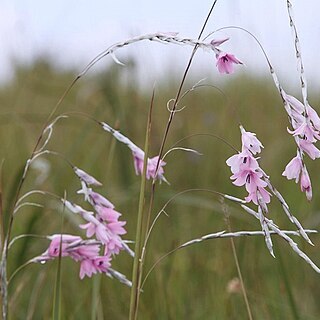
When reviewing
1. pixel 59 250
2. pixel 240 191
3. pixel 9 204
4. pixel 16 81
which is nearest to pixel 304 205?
pixel 240 191

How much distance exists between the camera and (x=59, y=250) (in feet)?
3.30

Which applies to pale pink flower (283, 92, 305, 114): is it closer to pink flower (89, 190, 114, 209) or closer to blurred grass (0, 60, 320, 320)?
blurred grass (0, 60, 320, 320)

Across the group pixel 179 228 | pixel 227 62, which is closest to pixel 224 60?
pixel 227 62

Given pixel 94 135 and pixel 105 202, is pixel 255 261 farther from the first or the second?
pixel 94 135

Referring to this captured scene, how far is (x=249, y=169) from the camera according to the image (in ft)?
2.51

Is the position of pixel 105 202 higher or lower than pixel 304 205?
higher

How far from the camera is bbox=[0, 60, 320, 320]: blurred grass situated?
1620 millimetres

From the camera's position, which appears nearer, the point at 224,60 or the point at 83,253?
the point at 224,60

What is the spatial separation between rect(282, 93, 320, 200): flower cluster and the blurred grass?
0.07m

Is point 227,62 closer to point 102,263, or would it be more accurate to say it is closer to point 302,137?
point 302,137

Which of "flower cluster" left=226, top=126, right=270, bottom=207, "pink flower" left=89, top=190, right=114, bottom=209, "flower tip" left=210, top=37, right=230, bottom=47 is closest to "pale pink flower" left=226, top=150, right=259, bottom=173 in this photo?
"flower cluster" left=226, top=126, right=270, bottom=207

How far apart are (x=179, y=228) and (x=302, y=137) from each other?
4.90ft

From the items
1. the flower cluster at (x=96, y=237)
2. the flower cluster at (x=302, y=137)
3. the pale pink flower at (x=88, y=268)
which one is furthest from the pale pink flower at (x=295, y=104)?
the pale pink flower at (x=88, y=268)

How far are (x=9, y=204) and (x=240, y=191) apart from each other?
3.82ft
